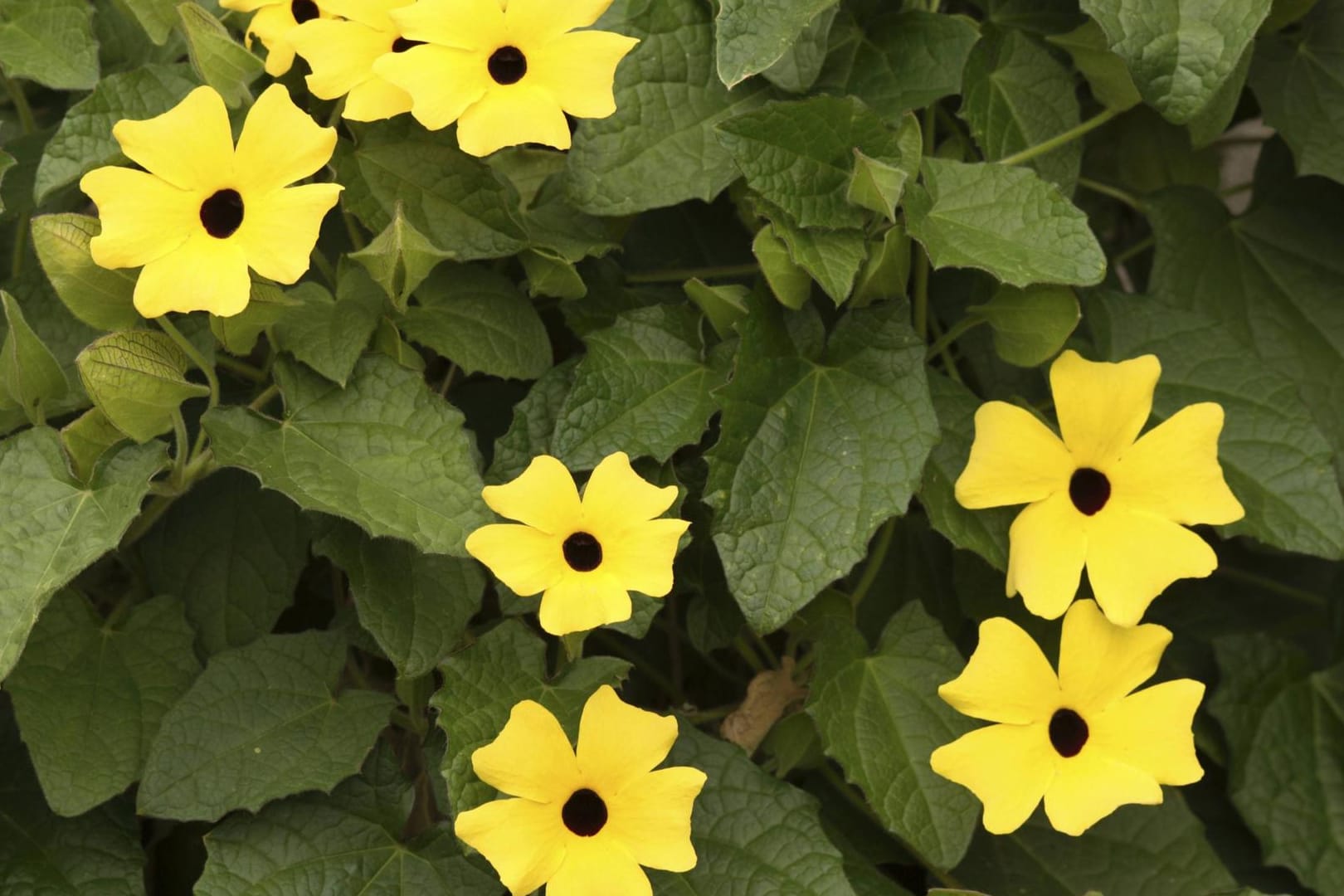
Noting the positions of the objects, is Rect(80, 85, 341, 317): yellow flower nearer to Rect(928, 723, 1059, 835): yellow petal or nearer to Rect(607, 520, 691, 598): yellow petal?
Rect(607, 520, 691, 598): yellow petal

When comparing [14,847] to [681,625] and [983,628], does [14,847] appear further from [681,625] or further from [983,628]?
[983,628]

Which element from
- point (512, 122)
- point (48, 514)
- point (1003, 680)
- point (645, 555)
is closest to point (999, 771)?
point (1003, 680)

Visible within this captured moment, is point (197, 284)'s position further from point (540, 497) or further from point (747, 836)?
point (747, 836)

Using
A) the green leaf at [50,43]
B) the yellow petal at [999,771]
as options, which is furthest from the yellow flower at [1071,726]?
the green leaf at [50,43]

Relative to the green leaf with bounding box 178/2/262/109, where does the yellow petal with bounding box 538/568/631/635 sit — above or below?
below

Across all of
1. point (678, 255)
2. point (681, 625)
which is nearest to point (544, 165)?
point (678, 255)

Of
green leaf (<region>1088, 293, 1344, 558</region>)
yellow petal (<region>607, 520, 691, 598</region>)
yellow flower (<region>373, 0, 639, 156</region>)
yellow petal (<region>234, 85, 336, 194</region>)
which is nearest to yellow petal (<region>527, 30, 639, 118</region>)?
yellow flower (<region>373, 0, 639, 156</region>)
